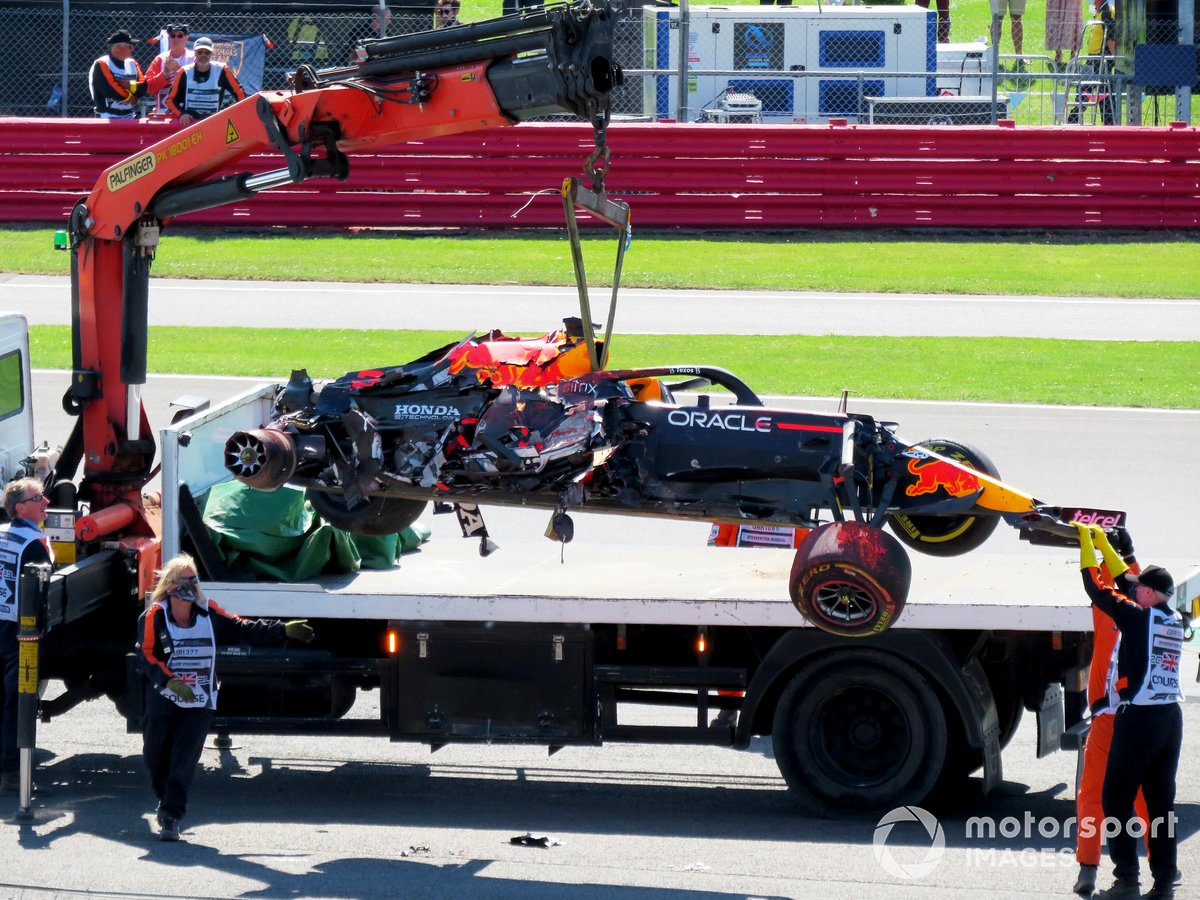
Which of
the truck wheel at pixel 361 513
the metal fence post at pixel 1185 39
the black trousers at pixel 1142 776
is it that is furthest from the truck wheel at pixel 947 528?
the metal fence post at pixel 1185 39

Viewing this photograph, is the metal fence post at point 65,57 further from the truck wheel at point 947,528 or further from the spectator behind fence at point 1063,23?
the spectator behind fence at point 1063,23

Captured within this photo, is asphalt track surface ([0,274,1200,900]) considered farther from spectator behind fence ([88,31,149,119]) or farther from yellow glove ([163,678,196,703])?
spectator behind fence ([88,31,149,119])

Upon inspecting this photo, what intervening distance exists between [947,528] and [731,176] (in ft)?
52.7

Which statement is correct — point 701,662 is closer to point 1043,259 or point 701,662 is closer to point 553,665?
point 553,665

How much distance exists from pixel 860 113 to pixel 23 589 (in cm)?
2028

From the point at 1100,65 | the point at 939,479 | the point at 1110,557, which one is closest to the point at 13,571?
the point at 939,479

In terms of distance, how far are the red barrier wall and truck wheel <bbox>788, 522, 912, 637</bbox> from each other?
1661 centimetres

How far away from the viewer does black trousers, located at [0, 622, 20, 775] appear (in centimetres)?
891

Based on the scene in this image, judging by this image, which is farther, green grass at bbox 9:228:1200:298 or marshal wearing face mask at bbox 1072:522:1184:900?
green grass at bbox 9:228:1200:298

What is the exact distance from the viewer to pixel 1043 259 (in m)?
24.0

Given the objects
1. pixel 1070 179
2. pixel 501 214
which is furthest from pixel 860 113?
pixel 501 214

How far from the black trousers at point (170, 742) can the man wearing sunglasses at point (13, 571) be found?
0.99 metres

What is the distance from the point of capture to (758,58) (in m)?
29.9

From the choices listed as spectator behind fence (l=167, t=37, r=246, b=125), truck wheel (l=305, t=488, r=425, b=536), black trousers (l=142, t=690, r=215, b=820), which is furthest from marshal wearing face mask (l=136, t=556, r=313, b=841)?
spectator behind fence (l=167, t=37, r=246, b=125)
